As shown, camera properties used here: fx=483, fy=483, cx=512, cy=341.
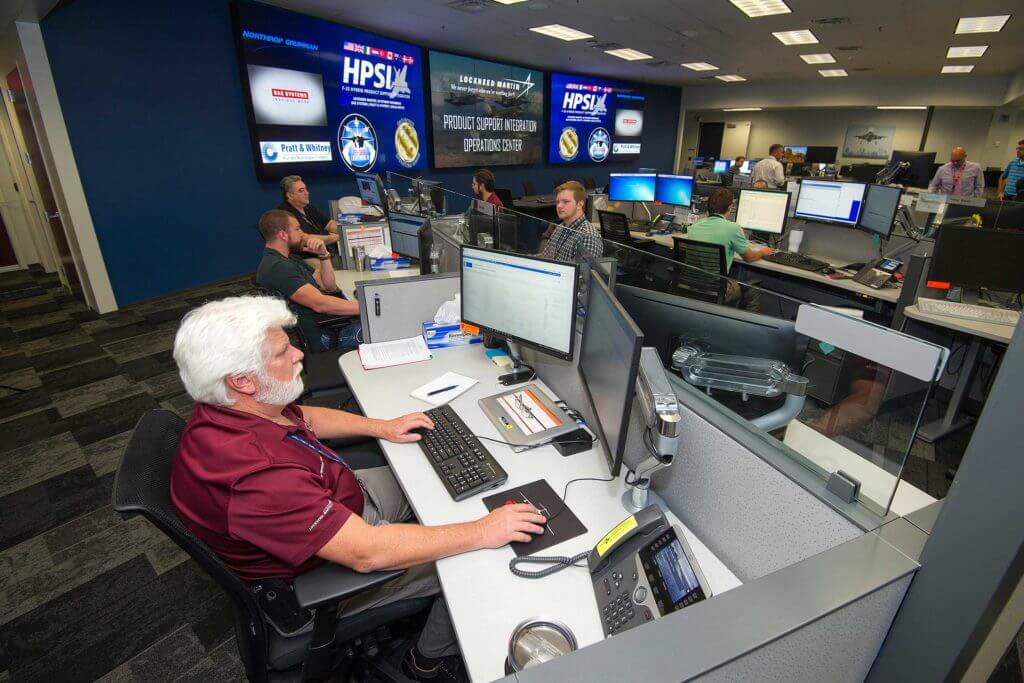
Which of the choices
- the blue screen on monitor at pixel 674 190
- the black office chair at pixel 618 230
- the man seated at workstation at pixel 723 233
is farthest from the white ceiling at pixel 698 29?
the man seated at workstation at pixel 723 233

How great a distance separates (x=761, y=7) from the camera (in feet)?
16.7

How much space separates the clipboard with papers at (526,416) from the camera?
1.48 metres

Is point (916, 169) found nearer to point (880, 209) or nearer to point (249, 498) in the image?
point (880, 209)

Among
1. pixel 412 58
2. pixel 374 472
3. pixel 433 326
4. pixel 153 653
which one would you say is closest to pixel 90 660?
pixel 153 653

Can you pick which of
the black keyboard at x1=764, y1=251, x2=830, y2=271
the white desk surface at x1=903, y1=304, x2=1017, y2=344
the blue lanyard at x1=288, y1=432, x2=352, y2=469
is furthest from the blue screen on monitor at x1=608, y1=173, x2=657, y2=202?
the blue lanyard at x1=288, y1=432, x2=352, y2=469

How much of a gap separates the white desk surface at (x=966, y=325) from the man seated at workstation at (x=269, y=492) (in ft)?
8.66

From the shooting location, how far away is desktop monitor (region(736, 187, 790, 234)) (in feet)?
13.5

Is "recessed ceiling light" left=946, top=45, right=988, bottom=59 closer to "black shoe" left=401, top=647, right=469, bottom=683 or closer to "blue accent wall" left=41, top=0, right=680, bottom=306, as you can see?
"blue accent wall" left=41, top=0, right=680, bottom=306

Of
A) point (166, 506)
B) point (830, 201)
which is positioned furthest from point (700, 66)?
point (166, 506)

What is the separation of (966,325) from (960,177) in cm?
546

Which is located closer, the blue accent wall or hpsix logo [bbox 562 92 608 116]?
the blue accent wall

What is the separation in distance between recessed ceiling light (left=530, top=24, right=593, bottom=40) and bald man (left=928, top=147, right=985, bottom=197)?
Answer: 496 cm

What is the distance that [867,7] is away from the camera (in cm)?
480

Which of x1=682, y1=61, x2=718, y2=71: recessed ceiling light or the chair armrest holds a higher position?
x1=682, y1=61, x2=718, y2=71: recessed ceiling light
